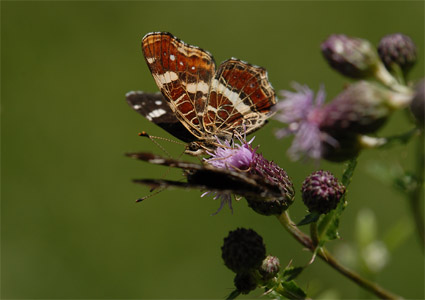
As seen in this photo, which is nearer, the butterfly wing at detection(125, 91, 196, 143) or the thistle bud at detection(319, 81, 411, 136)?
the thistle bud at detection(319, 81, 411, 136)

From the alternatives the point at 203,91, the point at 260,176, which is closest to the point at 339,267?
the point at 260,176

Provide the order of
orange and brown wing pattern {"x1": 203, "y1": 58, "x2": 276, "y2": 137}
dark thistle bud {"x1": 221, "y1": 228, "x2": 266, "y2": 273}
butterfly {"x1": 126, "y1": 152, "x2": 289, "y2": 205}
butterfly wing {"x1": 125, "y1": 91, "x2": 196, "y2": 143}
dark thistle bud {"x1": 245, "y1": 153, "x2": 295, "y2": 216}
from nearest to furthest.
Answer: butterfly {"x1": 126, "y1": 152, "x2": 289, "y2": 205} < dark thistle bud {"x1": 221, "y1": 228, "x2": 266, "y2": 273} < dark thistle bud {"x1": 245, "y1": 153, "x2": 295, "y2": 216} < orange and brown wing pattern {"x1": 203, "y1": 58, "x2": 276, "y2": 137} < butterfly wing {"x1": 125, "y1": 91, "x2": 196, "y2": 143}

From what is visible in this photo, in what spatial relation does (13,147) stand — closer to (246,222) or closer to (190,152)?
(246,222)

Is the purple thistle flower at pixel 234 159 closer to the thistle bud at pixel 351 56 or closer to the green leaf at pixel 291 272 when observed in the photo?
the green leaf at pixel 291 272

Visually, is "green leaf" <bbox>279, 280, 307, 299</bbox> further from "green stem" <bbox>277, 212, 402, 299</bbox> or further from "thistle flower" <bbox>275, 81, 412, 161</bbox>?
"thistle flower" <bbox>275, 81, 412, 161</bbox>

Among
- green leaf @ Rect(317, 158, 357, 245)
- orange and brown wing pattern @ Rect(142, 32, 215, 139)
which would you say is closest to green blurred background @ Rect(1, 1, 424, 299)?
orange and brown wing pattern @ Rect(142, 32, 215, 139)

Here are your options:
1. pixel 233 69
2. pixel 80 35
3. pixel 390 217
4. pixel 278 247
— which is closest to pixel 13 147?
pixel 80 35
